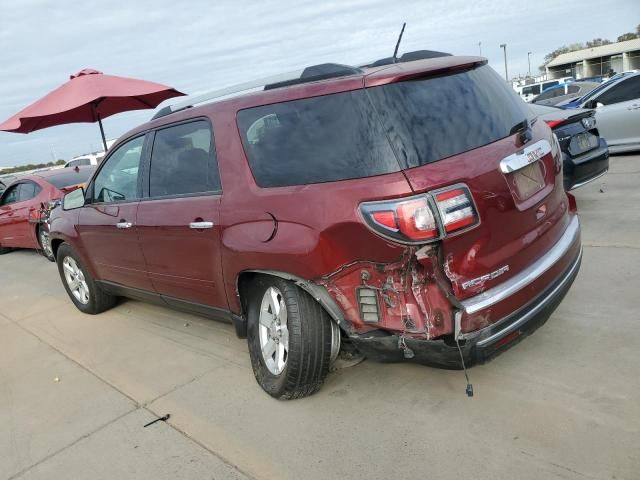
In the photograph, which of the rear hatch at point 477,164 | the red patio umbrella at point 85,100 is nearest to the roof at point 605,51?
the red patio umbrella at point 85,100

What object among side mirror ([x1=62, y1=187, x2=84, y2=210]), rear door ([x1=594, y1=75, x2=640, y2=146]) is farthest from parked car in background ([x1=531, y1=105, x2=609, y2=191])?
side mirror ([x1=62, y1=187, x2=84, y2=210])

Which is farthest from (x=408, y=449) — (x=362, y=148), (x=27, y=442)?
(x=27, y=442)

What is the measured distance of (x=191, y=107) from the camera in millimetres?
3695

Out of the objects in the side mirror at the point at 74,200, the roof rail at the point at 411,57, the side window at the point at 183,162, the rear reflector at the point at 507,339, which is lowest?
the rear reflector at the point at 507,339

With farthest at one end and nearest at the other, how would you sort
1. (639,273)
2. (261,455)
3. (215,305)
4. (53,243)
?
(53,243)
(639,273)
(215,305)
(261,455)

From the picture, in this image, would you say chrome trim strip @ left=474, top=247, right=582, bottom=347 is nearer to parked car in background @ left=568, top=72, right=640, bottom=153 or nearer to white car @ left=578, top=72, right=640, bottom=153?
parked car in background @ left=568, top=72, right=640, bottom=153

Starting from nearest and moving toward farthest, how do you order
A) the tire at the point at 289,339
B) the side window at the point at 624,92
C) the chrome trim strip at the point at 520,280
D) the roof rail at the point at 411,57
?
the chrome trim strip at the point at 520,280 → the tire at the point at 289,339 → the roof rail at the point at 411,57 → the side window at the point at 624,92

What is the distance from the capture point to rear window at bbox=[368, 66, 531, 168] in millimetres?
2529

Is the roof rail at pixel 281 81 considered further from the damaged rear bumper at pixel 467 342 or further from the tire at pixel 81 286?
the tire at pixel 81 286

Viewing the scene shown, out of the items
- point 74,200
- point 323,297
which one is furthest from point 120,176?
point 323,297

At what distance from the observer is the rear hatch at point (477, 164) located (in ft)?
8.15

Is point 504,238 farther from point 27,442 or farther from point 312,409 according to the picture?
point 27,442

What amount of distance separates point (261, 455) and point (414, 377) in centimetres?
105

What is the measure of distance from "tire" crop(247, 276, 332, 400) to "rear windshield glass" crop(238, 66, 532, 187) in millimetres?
637
